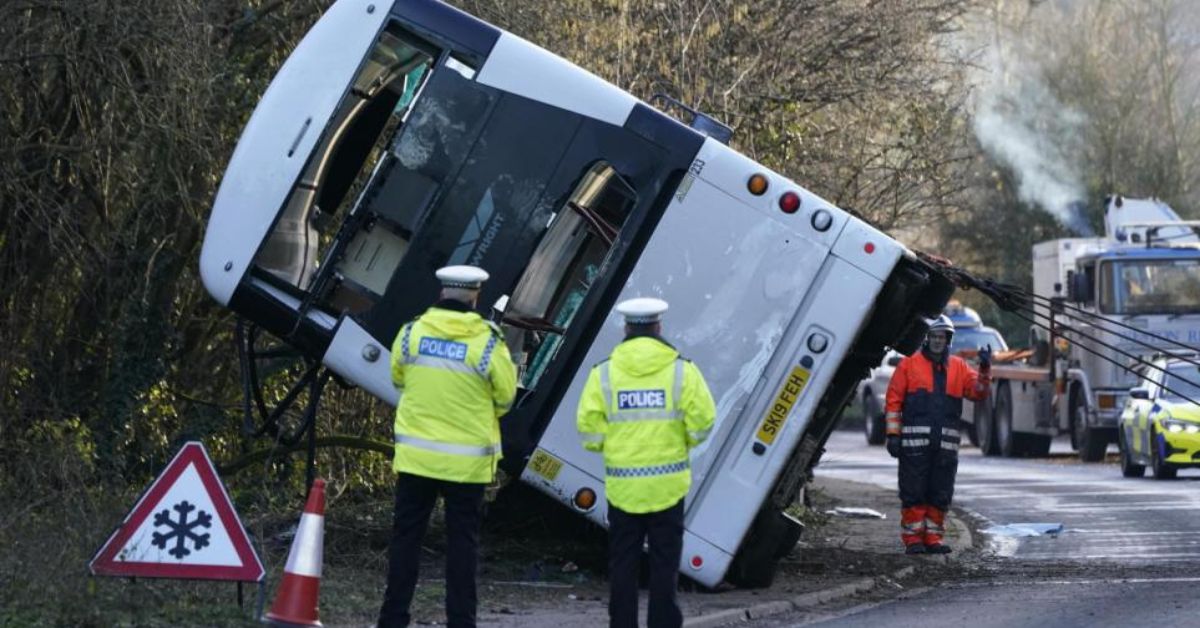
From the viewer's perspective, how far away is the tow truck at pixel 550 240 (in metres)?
10.8

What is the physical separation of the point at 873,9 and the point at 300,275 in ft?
31.8

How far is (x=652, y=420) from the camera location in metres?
8.73

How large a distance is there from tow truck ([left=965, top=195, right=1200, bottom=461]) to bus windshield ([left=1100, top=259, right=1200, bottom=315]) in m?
0.01

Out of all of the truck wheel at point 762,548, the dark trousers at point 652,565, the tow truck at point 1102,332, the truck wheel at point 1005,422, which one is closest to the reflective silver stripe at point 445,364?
the dark trousers at point 652,565

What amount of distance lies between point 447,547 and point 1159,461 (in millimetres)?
15773

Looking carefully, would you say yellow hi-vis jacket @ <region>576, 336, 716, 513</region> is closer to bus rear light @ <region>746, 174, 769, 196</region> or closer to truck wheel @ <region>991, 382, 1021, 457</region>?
bus rear light @ <region>746, 174, 769, 196</region>

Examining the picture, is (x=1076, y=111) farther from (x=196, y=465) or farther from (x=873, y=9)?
(x=196, y=465)

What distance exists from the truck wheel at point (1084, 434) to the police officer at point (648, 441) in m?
19.8

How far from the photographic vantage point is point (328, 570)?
11.4m

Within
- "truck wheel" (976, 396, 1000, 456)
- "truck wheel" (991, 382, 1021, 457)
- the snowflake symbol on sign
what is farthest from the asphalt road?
"truck wheel" (976, 396, 1000, 456)

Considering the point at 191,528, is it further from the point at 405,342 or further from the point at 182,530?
the point at 405,342

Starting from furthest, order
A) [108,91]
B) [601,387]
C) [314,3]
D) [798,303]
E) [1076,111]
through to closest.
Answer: [1076,111] < [314,3] < [108,91] < [798,303] < [601,387]

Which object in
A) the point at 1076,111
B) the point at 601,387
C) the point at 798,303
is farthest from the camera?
the point at 1076,111

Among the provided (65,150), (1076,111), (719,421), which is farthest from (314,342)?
(1076,111)
